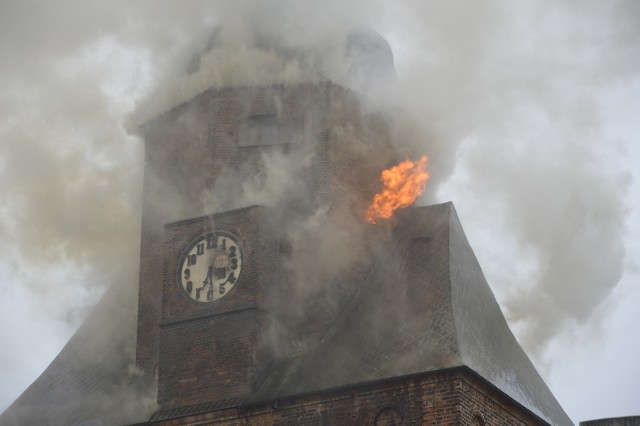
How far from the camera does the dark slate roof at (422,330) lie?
3756cm

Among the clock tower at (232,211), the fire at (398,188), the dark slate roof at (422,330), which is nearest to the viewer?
the dark slate roof at (422,330)

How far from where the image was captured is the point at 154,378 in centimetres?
4144

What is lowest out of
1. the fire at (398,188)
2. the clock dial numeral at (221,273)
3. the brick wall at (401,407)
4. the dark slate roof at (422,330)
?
the brick wall at (401,407)

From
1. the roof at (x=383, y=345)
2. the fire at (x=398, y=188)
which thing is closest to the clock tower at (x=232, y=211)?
the fire at (x=398, y=188)

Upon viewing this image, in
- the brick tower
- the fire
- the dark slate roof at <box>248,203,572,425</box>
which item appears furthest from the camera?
the fire

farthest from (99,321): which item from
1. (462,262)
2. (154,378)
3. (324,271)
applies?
(462,262)

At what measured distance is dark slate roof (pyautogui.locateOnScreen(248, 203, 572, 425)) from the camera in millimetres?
37562

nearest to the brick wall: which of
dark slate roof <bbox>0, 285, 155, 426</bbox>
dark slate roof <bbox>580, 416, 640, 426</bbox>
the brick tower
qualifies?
the brick tower

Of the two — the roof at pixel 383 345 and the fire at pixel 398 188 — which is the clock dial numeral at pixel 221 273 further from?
the fire at pixel 398 188

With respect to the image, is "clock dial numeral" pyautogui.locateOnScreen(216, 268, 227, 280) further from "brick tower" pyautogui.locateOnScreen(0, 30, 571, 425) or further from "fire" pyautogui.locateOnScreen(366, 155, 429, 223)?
"fire" pyautogui.locateOnScreen(366, 155, 429, 223)

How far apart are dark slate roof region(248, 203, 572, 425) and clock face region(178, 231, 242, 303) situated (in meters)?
2.50

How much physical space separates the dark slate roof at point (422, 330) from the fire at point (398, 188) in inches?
22.4

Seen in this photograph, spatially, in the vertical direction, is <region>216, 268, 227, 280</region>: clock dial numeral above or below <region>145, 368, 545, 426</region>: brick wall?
above

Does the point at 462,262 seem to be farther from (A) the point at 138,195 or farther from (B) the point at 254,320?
(A) the point at 138,195
